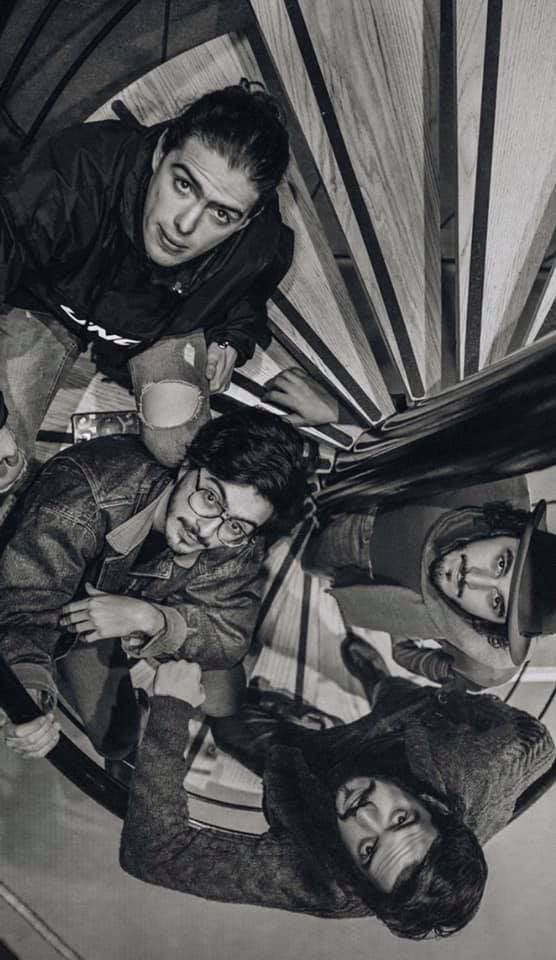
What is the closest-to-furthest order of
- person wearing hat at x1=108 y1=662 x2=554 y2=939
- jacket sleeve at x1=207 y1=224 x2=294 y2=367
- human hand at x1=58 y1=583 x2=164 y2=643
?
jacket sleeve at x1=207 y1=224 x2=294 y2=367, human hand at x1=58 y1=583 x2=164 y2=643, person wearing hat at x1=108 y1=662 x2=554 y2=939

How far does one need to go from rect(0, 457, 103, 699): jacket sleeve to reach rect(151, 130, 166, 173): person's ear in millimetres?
481

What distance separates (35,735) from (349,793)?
1.81 feet

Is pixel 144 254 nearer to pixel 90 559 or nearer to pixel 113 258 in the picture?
pixel 113 258

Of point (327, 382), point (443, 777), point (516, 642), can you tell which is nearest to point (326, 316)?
point (327, 382)

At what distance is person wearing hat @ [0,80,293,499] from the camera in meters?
1.39

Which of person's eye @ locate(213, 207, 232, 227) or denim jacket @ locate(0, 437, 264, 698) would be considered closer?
person's eye @ locate(213, 207, 232, 227)

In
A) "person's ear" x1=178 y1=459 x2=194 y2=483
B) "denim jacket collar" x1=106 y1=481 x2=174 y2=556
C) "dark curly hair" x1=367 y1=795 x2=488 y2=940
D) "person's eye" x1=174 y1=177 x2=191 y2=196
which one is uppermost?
"person's eye" x1=174 y1=177 x2=191 y2=196

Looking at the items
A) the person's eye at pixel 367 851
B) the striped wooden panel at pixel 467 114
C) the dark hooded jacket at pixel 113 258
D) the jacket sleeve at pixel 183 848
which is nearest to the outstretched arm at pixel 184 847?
the jacket sleeve at pixel 183 848

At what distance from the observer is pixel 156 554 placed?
1624 mm

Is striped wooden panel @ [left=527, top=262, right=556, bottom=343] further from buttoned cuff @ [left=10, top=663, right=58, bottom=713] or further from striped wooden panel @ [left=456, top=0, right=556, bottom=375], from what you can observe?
buttoned cuff @ [left=10, top=663, right=58, bottom=713]

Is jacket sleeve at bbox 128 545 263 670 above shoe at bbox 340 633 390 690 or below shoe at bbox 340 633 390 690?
above

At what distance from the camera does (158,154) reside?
1.39 metres

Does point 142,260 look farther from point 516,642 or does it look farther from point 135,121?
point 516,642

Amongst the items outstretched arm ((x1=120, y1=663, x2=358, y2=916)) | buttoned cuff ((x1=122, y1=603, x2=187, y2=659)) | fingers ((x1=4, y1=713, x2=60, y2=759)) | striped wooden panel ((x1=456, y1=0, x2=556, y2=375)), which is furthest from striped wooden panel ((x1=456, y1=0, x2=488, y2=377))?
fingers ((x1=4, y1=713, x2=60, y2=759))
